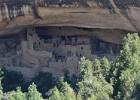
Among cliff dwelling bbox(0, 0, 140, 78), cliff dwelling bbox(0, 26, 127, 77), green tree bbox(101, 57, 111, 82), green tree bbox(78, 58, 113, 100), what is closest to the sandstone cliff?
cliff dwelling bbox(0, 0, 140, 78)

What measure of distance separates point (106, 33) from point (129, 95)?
130 inches

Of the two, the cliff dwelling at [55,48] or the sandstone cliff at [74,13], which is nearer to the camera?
the sandstone cliff at [74,13]

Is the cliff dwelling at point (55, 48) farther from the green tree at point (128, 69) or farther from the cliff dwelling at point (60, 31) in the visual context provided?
the green tree at point (128, 69)

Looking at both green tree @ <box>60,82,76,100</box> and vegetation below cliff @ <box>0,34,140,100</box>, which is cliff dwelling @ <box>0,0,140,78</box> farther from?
green tree @ <box>60,82,76,100</box>

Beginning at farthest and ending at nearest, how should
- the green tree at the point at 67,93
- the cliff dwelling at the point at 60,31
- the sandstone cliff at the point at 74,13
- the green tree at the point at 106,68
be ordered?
the cliff dwelling at the point at 60,31, the sandstone cliff at the point at 74,13, the green tree at the point at 106,68, the green tree at the point at 67,93

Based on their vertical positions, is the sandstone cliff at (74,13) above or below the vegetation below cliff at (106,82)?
above

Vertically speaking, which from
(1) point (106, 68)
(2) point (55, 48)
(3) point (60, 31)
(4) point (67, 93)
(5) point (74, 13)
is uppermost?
(5) point (74, 13)

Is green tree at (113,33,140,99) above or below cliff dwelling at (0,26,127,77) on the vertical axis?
above

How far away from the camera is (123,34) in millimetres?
17250

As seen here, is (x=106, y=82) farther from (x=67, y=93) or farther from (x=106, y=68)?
(x=67, y=93)

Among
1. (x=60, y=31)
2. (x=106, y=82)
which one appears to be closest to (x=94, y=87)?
(x=106, y=82)

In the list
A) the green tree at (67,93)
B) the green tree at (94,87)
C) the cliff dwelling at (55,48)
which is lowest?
the cliff dwelling at (55,48)

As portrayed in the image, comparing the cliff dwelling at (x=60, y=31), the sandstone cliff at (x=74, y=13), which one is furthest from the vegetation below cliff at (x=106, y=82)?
the cliff dwelling at (x=60, y=31)

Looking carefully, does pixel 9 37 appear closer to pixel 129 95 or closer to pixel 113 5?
pixel 113 5
